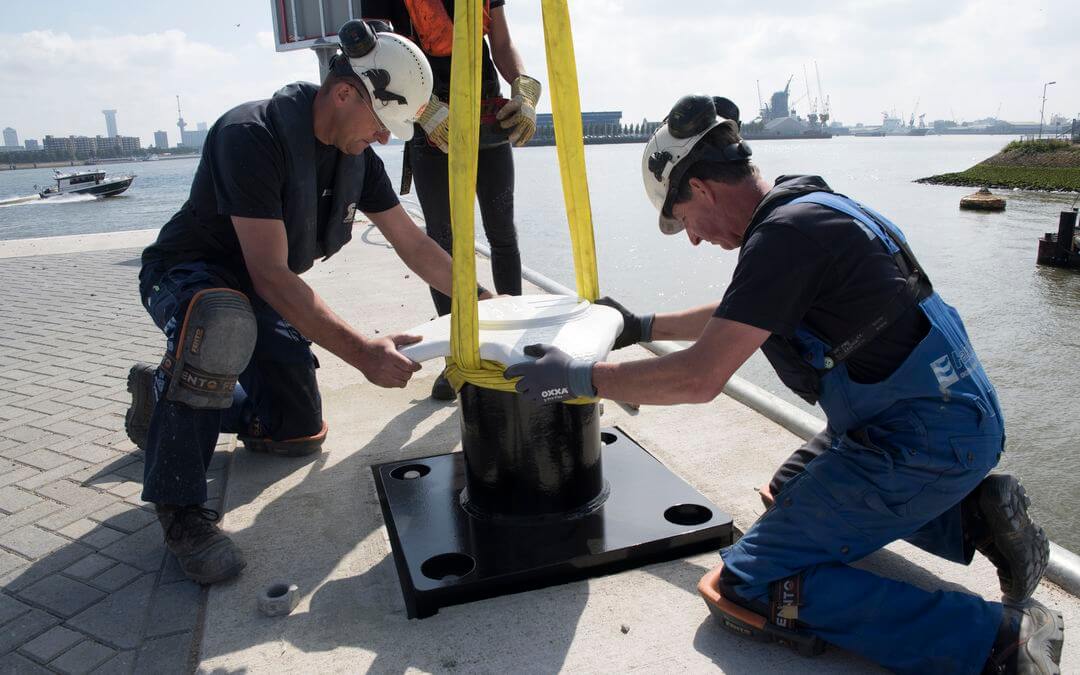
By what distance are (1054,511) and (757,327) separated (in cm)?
204

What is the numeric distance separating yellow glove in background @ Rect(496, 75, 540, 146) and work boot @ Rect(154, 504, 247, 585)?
1.89 m

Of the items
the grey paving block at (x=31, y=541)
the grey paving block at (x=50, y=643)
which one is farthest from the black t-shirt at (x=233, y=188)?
the grey paving block at (x=50, y=643)

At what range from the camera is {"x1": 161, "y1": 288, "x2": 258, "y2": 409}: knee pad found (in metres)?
2.10

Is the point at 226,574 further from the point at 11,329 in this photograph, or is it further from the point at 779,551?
the point at 11,329

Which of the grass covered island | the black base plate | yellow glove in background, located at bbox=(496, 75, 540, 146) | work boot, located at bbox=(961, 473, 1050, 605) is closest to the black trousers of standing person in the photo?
yellow glove in background, located at bbox=(496, 75, 540, 146)

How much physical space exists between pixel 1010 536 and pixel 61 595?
2.41m

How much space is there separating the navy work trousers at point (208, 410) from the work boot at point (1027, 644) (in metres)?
2.02

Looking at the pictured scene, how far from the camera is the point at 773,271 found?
1.63 meters

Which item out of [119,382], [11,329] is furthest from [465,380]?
[11,329]

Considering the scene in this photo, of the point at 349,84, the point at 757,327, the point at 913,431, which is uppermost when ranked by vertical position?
the point at 349,84

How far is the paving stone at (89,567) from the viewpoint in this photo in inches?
83.7

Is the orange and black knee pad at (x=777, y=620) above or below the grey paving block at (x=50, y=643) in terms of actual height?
above

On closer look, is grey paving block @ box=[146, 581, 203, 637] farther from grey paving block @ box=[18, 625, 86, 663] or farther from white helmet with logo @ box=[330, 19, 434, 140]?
white helmet with logo @ box=[330, 19, 434, 140]

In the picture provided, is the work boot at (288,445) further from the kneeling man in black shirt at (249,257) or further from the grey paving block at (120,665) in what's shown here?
the grey paving block at (120,665)
